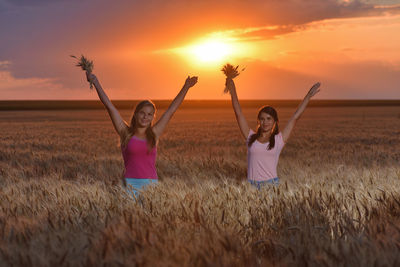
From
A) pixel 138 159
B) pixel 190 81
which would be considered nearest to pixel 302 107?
pixel 190 81

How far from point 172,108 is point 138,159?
63 cm

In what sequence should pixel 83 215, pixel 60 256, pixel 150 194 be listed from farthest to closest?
pixel 150 194 < pixel 83 215 < pixel 60 256

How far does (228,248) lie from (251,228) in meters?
0.72

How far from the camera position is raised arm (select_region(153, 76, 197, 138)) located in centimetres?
Answer: 473

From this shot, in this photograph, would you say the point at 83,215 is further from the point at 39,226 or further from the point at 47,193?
the point at 47,193

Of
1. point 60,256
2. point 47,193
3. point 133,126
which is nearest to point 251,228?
point 60,256

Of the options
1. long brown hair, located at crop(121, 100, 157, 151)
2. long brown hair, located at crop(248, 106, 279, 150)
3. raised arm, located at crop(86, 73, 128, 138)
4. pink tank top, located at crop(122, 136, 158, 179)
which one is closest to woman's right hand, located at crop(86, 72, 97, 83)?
raised arm, located at crop(86, 73, 128, 138)

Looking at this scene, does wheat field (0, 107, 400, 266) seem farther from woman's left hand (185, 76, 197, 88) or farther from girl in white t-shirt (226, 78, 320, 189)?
woman's left hand (185, 76, 197, 88)

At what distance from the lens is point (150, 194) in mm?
4035

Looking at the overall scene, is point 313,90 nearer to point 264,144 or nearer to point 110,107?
point 264,144

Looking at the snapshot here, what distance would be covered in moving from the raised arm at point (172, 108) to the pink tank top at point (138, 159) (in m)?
0.20

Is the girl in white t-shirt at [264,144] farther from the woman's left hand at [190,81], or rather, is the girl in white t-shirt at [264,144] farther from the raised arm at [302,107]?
the woman's left hand at [190,81]

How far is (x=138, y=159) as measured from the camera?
4.64m

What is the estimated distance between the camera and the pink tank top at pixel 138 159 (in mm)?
4617
